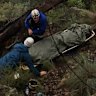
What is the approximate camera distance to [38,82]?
765cm

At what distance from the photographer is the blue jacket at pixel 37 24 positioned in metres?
8.88

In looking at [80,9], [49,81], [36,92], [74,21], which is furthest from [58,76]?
[80,9]

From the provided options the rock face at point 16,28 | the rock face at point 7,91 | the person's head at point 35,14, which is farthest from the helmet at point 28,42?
the rock face at point 7,91

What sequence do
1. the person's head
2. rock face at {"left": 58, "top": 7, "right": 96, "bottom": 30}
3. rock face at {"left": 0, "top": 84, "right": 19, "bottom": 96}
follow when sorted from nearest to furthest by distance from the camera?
rock face at {"left": 0, "top": 84, "right": 19, "bottom": 96} → the person's head → rock face at {"left": 58, "top": 7, "right": 96, "bottom": 30}

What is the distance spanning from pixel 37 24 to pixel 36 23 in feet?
0.12

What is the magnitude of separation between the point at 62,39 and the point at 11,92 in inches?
97.7

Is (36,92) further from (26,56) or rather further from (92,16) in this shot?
(92,16)

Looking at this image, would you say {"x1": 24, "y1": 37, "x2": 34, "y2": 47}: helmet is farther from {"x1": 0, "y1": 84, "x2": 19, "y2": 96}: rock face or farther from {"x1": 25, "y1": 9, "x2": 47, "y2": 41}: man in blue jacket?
{"x1": 0, "y1": 84, "x2": 19, "y2": 96}: rock face

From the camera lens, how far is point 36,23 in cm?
899

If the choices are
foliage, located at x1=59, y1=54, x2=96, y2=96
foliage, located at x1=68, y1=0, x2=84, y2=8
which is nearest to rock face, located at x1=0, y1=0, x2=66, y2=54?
foliage, located at x1=68, y1=0, x2=84, y2=8

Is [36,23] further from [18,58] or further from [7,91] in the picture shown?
[7,91]

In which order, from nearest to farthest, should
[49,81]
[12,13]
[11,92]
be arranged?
1. [11,92]
2. [49,81]
3. [12,13]

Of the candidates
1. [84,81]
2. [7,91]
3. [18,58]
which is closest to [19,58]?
[18,58]

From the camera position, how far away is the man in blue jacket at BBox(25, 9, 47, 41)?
8789 millimetres
